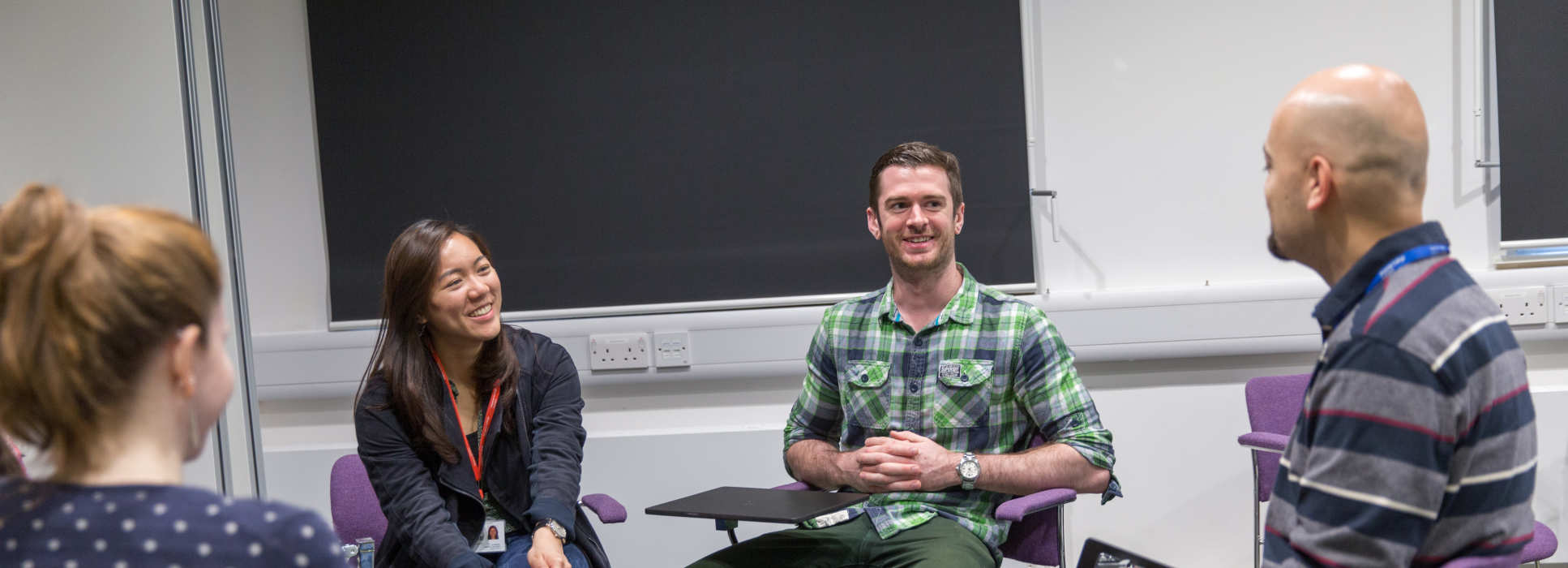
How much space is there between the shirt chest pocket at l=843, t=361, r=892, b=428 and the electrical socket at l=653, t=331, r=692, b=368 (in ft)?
2.95

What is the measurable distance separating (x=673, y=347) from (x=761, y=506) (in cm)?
125

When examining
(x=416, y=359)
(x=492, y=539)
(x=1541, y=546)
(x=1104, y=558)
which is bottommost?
(x=1541, y=546)

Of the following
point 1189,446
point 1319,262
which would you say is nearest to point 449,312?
point 1319,262

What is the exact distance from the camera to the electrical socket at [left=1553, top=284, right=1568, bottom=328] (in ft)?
10.6

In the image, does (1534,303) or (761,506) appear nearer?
(761,506)

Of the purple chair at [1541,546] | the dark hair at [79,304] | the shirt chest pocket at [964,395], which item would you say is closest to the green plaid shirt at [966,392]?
the shirt chest pocket at [964,395]

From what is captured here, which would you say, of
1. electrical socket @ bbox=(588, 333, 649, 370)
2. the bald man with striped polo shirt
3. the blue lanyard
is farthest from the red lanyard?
the blue lanyard

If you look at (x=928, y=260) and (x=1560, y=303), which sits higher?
(x=928, y=260)

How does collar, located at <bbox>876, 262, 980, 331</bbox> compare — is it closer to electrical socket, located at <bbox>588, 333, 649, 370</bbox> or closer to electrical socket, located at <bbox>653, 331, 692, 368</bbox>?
electrical socket, located at <bbox>653, 331, 692, 368</bbox>

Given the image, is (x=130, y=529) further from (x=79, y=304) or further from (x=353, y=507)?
(x=353, y=507)

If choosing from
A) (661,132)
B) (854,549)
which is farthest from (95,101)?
(854,549)

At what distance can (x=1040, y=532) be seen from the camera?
99.8 inches

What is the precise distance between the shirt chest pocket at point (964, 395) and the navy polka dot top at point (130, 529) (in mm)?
1795

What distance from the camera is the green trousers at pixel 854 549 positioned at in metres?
2.41
